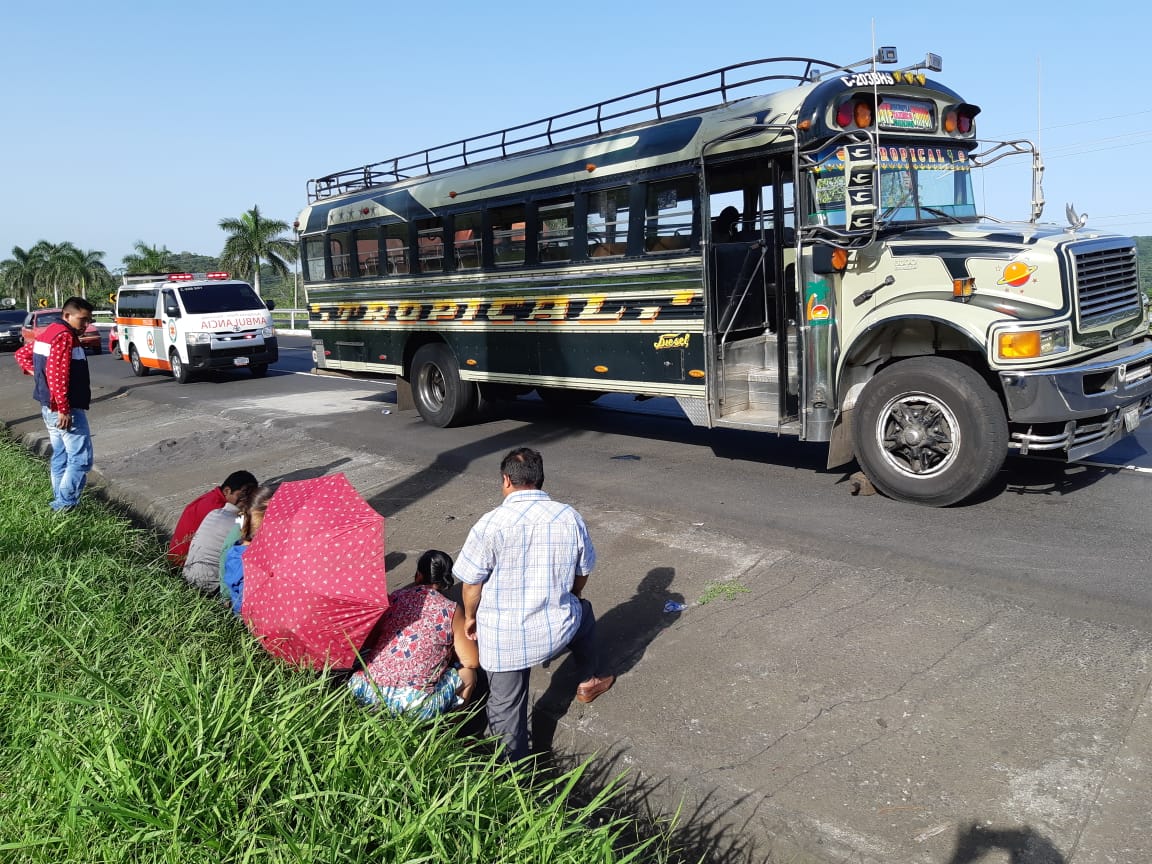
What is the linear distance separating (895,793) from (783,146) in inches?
201

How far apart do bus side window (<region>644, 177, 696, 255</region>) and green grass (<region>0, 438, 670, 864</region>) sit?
197 inches

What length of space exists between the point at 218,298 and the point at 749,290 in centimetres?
1462

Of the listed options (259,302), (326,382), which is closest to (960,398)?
(326,382)

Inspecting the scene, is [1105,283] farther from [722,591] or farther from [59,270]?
[59,270]

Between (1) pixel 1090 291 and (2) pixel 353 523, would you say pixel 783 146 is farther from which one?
(2) pixel 353 523

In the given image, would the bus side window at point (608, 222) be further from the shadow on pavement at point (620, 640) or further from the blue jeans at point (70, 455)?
the blue jeans at point (70, 455)

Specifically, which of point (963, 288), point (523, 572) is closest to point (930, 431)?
point (963, 288)

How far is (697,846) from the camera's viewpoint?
372 cm

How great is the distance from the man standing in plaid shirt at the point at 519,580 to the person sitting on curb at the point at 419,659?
Answer: 37cm

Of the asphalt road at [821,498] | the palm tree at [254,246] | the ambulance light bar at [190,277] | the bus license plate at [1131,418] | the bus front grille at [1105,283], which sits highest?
the palm tree at [254,246]

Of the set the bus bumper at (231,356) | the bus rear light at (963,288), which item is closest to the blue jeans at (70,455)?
the bus rear light at (963,288)

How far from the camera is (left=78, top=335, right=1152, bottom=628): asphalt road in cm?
559

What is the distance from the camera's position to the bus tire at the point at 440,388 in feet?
37.7

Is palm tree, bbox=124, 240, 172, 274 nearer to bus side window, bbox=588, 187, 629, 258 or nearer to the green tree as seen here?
the green tree
